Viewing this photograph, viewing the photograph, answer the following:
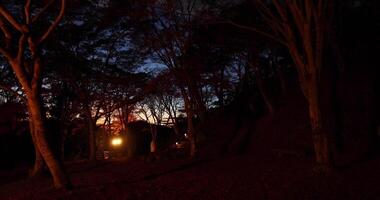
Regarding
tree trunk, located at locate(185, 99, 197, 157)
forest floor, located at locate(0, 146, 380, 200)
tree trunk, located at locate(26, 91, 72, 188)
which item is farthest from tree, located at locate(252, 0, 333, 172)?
tree trunk, located at locate(185, 99, 197, 157)

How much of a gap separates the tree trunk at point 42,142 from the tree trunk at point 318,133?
7586 mm

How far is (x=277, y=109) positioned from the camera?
2177 centimetres

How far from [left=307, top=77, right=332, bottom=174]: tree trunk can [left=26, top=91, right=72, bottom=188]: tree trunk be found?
7.59m

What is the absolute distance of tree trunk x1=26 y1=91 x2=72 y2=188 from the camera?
36.2ft

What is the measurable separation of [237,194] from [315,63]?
455 centimetres

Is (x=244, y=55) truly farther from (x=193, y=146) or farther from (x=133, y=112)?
(x=133, y=112)

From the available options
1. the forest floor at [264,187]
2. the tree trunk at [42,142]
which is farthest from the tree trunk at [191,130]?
the tree trunk at [42,142]

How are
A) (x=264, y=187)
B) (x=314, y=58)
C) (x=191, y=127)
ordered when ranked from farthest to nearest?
(x=191, y=127) → (x=314, y=58) → (x=264, y=187)

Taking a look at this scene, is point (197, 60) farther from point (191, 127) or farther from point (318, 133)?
point (318, 133)

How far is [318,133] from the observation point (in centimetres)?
1091

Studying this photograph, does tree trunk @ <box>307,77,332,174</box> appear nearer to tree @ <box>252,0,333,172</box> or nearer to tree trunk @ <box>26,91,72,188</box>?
tree @ <box>252,0,333,172</box>

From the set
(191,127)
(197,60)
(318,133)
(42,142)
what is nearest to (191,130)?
(191,127)

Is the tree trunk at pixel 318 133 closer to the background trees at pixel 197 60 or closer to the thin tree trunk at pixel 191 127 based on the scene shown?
the background trees at pixel 197 60

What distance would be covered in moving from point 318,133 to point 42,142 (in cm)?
825
